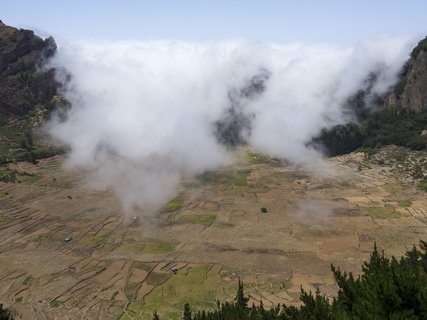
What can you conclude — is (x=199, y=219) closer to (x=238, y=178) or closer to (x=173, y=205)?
(x=173, y=205)

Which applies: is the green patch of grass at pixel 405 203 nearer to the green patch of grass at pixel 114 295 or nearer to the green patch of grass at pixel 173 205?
the green patch of grass at pixel 173 205

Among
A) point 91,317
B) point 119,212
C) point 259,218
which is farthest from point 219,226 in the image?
point 91,317

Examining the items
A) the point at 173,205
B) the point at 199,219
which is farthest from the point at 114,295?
the point at 173,205

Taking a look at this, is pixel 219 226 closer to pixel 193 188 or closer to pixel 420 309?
pixel 193 188

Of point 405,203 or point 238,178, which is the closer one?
point 405,203

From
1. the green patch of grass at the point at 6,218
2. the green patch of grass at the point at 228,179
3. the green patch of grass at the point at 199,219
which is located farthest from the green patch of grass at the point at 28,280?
the green patch of grass at the point at 228,179

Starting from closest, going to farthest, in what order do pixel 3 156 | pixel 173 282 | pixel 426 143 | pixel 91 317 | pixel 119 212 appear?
1. pixel 91 317
2. pixel 173 282
3. pixel 119 212
4. pixel 426 143
5. pixel 3 156
